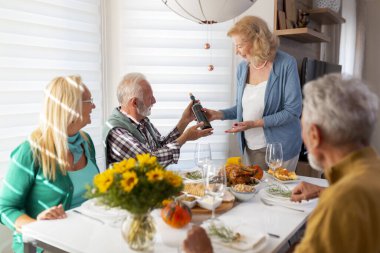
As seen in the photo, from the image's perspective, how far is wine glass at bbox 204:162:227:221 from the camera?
131 cm

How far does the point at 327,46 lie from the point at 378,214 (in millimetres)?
4251

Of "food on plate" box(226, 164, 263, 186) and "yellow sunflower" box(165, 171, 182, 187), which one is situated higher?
"yellow sunflower" box(165, 171, 182, 187)

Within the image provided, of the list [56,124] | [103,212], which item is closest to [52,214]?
[103,212]

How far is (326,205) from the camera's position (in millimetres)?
848

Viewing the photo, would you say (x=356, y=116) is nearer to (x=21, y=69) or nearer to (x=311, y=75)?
(x=21, y=69)

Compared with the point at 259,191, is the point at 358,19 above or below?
above

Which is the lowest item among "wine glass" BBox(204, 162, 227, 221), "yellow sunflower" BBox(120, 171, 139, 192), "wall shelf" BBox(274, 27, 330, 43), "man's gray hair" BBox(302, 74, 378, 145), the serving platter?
the serving platter

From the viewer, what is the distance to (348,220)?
81cm

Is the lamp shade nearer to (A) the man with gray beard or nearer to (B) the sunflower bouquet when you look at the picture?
(A) the man with gray beard

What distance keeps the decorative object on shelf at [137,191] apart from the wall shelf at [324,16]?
3243 millimetres

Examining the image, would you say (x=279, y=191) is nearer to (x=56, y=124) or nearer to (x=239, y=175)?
(x=239, y=175)

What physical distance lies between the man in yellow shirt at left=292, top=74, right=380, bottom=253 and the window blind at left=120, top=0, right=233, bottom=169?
6.15ft

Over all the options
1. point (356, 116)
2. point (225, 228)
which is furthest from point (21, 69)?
point (356, 116)

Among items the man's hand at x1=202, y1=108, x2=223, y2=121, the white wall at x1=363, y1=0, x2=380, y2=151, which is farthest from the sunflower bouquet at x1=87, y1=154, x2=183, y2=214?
the white wall at x1=363, y1=0, x2=380, y2=151
